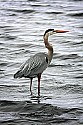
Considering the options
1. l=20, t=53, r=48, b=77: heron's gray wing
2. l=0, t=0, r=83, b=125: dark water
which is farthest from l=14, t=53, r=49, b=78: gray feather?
l=0, t=0, r=83, b=125: dark water

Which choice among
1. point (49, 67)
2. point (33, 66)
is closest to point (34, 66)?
point (33, 66)

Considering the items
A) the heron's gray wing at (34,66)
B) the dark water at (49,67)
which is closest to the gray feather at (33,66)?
the heron's gray wing at (34,66)

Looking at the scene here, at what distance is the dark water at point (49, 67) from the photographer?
37.4 feet

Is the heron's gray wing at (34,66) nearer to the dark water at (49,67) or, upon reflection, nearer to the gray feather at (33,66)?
the gray feather at (33,66)

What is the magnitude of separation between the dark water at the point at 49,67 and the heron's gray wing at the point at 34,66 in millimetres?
491

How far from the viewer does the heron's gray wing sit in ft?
42.8

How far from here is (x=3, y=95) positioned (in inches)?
501

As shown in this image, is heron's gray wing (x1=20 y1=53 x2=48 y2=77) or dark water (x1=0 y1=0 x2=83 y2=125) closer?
dark water (x1=0 y1=0 x2=83 y2=125)

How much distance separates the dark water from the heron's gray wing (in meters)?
0.49

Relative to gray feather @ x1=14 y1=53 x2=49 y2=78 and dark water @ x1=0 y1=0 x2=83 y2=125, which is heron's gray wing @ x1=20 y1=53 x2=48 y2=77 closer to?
gray feather @ x1=14 y1=53 x2=49 y2=78

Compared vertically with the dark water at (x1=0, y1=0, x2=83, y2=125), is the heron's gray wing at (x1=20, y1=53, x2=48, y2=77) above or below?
above

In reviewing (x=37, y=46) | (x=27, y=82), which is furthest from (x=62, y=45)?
(x=27, y=82)

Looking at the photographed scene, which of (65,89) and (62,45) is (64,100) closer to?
(65,89)

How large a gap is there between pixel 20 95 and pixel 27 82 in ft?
5.16
